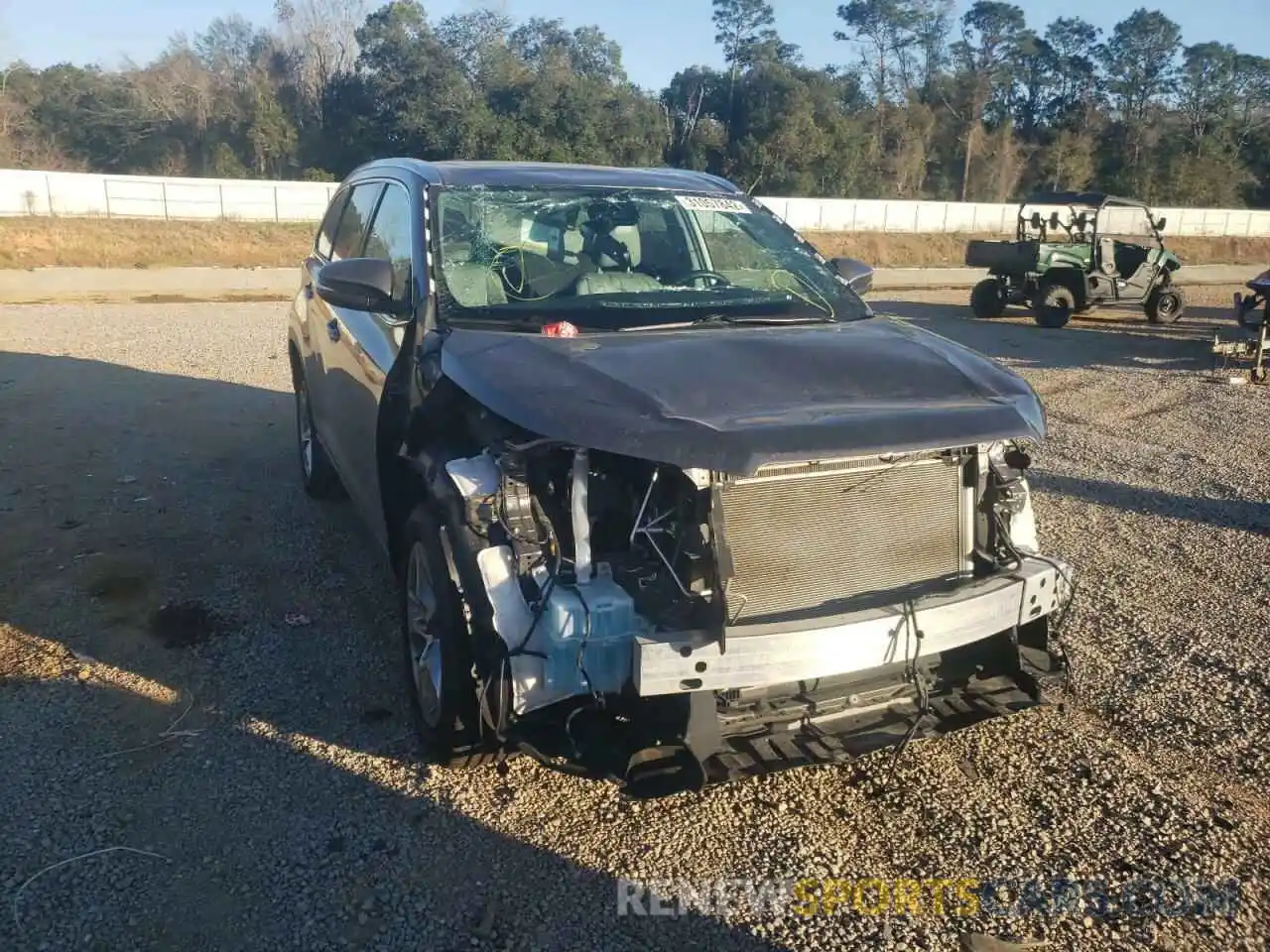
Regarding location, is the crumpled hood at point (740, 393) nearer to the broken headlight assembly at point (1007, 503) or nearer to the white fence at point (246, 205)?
the broken headlight assembly at point (1007, 503)

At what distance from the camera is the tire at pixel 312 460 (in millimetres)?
6199

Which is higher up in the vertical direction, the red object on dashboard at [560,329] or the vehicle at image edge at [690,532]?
the red object on dashboard at [560,329]

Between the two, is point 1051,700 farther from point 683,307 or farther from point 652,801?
point 683,307

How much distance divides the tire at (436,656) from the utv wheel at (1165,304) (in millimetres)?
15762

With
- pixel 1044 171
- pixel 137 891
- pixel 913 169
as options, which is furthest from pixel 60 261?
pixel 1044 171

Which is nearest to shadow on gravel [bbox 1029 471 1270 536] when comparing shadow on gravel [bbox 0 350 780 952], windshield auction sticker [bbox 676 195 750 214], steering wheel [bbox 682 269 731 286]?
windshield auction sticker [bbox 676 195 750 214]

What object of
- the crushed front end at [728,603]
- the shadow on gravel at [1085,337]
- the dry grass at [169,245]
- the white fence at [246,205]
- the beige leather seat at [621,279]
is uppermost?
the white fence at [246,205]

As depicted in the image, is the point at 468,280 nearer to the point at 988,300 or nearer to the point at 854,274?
the point at 854,274

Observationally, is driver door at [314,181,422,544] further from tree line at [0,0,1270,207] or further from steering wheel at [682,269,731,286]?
tree line at [0,0,1270,207]

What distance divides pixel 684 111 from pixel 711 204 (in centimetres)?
4728

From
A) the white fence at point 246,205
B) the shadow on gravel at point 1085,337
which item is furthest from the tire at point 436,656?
the white fence at point 246,205

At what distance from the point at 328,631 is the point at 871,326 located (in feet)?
8.60

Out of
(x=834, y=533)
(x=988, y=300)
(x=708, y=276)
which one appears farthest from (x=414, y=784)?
(x=988, y=300)

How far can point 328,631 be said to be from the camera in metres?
4.64
